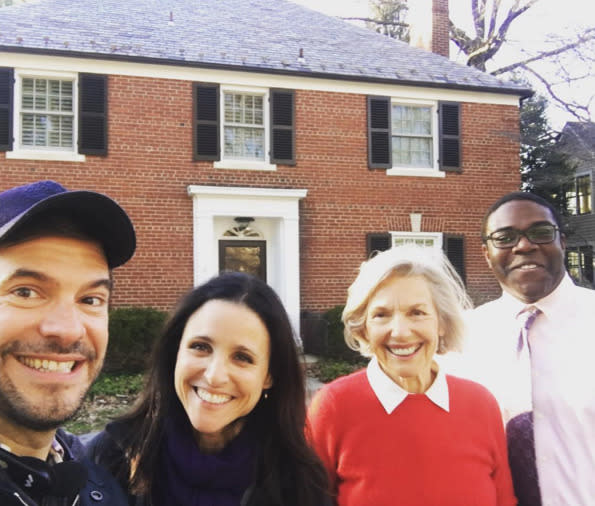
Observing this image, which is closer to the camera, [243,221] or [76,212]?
[76,212]

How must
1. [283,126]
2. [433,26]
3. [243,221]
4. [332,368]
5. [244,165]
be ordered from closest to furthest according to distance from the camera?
[332,368]
[244,165]
[243,221]
[283,126]
[433,26]

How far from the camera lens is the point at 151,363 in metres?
2.05

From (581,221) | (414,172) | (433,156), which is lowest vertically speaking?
(581,221)

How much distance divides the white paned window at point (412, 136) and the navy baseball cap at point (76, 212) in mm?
11104

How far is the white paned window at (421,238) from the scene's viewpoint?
1197 centimetres

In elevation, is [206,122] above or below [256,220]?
above

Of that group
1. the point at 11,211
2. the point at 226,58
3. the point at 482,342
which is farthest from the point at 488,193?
the point at 11,211

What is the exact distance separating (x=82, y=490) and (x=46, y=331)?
16.3 inches

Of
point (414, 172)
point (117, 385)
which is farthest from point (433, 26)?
point (117, 385)

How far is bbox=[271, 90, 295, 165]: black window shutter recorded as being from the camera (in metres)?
11.4

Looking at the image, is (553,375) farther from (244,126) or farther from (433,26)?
(433,26)

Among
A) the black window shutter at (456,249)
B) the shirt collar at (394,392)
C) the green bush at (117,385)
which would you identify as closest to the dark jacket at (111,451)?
the shirt collar at (394,392)

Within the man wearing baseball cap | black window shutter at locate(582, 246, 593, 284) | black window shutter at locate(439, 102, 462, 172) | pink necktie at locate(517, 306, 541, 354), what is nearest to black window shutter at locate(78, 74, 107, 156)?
black window shutter at locate(439, 102, 462, 172)

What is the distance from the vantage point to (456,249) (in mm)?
12102
